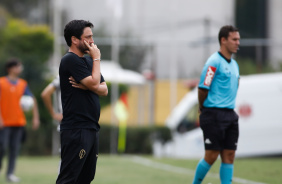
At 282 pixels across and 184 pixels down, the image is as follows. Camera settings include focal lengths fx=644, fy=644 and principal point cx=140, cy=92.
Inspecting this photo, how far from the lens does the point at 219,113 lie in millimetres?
7957

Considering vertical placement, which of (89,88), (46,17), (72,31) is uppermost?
(72,31)

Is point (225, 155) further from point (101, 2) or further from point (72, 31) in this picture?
point (101, 2)

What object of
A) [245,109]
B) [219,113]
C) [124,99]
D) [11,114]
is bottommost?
[124,99]

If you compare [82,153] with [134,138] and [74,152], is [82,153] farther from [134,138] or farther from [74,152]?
[134,138]

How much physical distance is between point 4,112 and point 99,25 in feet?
62.7


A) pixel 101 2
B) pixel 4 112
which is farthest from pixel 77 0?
pixel 4 112

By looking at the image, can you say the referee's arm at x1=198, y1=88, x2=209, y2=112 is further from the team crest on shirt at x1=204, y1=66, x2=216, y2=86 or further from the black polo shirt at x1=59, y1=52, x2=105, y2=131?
the black polo shirt at x1=59, y1=52, x2=105, y2=131

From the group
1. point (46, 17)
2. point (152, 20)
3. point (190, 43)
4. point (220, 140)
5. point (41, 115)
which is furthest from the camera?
point (46, 17)

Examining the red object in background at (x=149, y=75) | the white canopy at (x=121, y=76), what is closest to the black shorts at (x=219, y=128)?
the white canopy at (x=121, y=76)

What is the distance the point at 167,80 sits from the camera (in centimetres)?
2822

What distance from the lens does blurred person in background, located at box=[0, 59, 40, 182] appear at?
1176 cm

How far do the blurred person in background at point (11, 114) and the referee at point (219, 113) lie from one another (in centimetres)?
484

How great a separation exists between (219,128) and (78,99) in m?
2.57

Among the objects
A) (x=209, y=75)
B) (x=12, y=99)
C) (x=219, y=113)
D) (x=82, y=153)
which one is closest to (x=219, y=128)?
(x=219, y=113)
